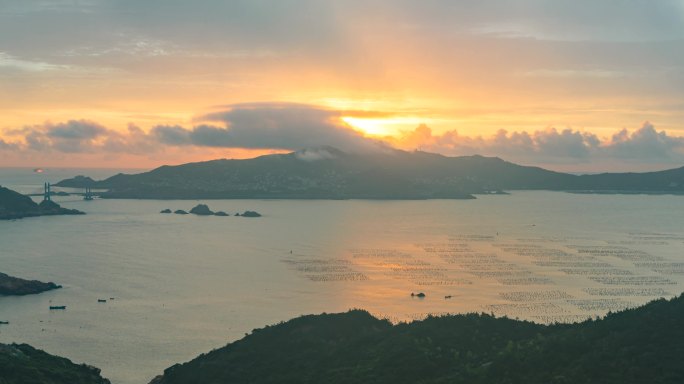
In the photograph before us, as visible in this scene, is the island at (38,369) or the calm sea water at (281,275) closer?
the island at (38,369)

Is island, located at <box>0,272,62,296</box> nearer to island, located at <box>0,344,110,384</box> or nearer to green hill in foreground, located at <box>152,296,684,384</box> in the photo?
island, located at <box>0,344,110,384</box>

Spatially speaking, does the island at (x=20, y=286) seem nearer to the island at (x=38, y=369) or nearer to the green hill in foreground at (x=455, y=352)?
the island at (x=38, y=369)

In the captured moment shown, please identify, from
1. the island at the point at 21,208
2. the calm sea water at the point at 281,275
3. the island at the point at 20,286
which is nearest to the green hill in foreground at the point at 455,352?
the calm sea water at the point at 281,275

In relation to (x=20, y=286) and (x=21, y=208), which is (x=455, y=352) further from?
(x=21, y=208)

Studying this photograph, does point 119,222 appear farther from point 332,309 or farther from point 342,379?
point 342,379

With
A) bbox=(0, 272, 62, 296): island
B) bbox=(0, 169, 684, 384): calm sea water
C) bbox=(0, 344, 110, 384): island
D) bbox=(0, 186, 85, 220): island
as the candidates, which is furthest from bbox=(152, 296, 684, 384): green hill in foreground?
bbox=(0, 186, 85, 220): island

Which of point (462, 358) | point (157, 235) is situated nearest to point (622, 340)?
point (462, 358)
